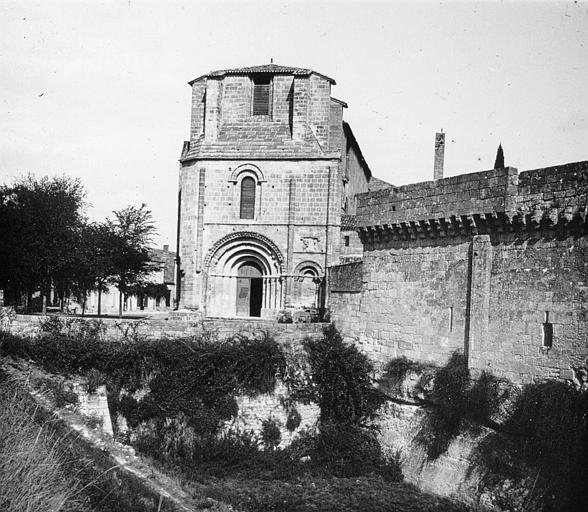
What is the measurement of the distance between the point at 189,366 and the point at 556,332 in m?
8.66

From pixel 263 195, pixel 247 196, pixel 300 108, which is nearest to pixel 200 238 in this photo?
pixel 247 196

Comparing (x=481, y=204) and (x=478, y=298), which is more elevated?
(x=481, y=204)

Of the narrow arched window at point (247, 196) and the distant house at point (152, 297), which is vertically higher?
the narrow arched window at point (247, 196)

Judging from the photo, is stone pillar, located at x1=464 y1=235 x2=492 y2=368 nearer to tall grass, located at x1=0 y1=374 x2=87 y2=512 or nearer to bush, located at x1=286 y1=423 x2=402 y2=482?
bush, located at x1=286 y1=423 x2=402 y2=482

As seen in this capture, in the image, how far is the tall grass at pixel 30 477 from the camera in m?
7.53

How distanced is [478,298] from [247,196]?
46.0 ft

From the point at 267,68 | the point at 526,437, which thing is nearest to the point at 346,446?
the point at 526,437

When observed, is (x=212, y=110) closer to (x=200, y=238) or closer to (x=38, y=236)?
(x=200, y=238)

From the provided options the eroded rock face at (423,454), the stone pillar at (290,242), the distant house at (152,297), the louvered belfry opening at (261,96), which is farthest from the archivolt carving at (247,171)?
the distant house at (152,297)

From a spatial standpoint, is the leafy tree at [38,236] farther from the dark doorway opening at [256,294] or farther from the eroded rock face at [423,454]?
the eroded rock face at [423,454]

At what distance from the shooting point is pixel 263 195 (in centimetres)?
2548

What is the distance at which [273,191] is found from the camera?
2547 cm

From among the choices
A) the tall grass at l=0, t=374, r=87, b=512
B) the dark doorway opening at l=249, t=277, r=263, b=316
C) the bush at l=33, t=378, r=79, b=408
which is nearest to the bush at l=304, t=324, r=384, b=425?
the bush at l=33, t=378, r=79, b=408

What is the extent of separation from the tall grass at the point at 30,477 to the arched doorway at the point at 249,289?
55.6 feet
